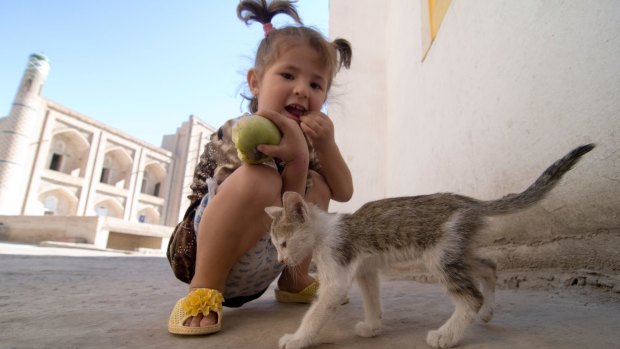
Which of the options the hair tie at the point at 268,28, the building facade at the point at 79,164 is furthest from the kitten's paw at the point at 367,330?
the building facade at the point at 79,164

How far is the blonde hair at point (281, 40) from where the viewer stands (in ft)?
6.88

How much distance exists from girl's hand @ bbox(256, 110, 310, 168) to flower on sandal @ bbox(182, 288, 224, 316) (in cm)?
68

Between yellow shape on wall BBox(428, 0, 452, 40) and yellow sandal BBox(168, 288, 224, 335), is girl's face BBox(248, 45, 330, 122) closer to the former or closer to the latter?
yellow sandal BBox(168, 288, 224, 335)

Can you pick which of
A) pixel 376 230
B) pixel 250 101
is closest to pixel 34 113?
pixel 250 101

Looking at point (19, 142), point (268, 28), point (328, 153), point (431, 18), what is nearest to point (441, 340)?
point (328, 153)

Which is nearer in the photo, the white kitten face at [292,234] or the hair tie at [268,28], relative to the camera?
the white kitten face at [292,234]

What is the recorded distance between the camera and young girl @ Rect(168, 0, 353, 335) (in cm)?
158

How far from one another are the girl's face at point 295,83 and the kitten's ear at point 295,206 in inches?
24.4

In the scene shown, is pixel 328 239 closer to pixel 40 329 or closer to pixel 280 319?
pixel 280 319

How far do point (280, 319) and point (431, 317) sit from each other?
71cm

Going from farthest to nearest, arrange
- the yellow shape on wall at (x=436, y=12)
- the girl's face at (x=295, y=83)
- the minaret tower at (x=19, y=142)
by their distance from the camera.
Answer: the minaret tower at (x=19, y=142) < the yellow shape on wall at (x=436, y=12) < the girl's face at (x=295, y=83)

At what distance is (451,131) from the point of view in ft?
11.4

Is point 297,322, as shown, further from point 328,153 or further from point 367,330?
point 328,153

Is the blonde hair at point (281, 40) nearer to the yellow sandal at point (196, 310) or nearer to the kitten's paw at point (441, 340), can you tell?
the yellow sandal at point (196, 310)
